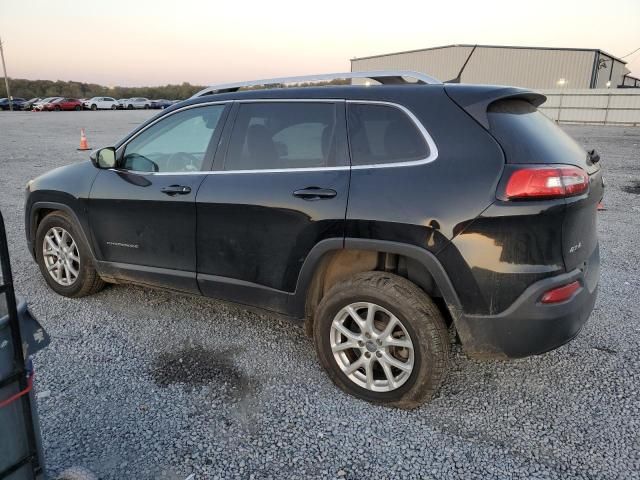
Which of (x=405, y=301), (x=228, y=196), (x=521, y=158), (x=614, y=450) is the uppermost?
(x=521, y=158)

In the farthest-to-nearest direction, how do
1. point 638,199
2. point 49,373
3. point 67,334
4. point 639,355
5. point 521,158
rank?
point 638,199, point 67,334, point 639,355, point 49,373, point 521,158

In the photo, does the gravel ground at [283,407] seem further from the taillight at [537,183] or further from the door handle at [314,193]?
the taillight at [537,183]

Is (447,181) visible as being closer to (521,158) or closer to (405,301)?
(521,158)

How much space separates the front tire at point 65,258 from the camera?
13.7 ft

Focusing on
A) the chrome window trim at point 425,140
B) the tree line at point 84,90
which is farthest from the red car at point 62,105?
the chrome window trim at point 425,140

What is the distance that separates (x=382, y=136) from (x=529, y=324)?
129 cm

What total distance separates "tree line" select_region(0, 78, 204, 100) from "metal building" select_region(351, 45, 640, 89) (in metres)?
42.9

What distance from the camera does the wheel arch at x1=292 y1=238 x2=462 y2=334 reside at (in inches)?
104

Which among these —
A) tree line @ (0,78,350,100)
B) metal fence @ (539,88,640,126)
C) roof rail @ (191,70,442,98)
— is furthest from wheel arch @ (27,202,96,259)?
tree line @ (0,78,350,100)

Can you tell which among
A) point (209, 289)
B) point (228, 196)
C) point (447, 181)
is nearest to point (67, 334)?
point (209, 289)

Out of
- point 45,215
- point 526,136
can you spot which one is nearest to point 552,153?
point 526,136

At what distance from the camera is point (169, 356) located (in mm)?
3467

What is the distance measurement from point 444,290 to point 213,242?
1581 mm

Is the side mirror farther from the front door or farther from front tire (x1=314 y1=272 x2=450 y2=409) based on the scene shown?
front tire (x1=314 y1=272 x2=450 y2=409)
